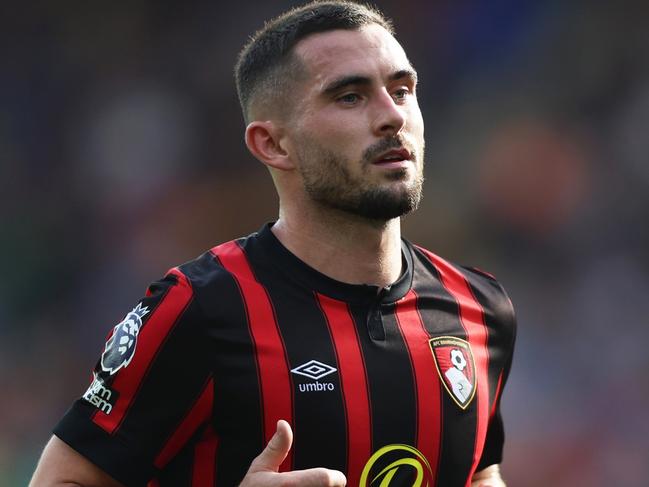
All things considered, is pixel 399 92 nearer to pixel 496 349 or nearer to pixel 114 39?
pixel 496 349

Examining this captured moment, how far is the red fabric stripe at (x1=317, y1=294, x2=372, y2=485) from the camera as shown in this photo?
2531 mm

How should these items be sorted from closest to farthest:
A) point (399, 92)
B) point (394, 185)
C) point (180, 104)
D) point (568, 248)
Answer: point (394, 185) < point (399, 92) < point (568, 248) < point (180, 104)

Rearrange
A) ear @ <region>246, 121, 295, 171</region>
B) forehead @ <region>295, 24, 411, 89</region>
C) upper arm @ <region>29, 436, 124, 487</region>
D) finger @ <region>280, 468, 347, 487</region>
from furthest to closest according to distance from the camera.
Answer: ear @ <region>246, 121, 295, 171</region>
forehead @ <region>295, 24, 411, 89</region>
upper arm @ <region>29, 436, 124, 487</region>
finger @ <region>280, 468, 347, 487</region>

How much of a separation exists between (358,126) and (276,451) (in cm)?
94

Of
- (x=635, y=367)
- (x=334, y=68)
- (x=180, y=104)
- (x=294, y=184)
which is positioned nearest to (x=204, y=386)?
(x=294, y=184)

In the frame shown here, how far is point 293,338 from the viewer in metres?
2.62

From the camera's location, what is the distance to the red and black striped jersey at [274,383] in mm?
2484

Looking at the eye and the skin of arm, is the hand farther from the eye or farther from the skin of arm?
the eye

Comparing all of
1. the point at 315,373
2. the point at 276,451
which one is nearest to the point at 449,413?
the point at 315,373

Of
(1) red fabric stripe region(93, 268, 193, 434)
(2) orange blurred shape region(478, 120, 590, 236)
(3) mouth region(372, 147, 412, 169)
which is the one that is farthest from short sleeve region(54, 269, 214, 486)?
(2) orange blurred shape region(478, 120, 590, 236)

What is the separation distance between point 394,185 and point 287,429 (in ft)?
2.56

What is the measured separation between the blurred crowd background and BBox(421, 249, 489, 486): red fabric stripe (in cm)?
413

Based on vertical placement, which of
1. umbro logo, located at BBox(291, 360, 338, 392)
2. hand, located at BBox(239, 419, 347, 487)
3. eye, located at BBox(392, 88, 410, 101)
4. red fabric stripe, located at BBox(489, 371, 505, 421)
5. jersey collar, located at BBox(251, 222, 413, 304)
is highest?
eye, located at BBox(392, 88, 410, 101)

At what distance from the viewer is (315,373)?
101 inches
